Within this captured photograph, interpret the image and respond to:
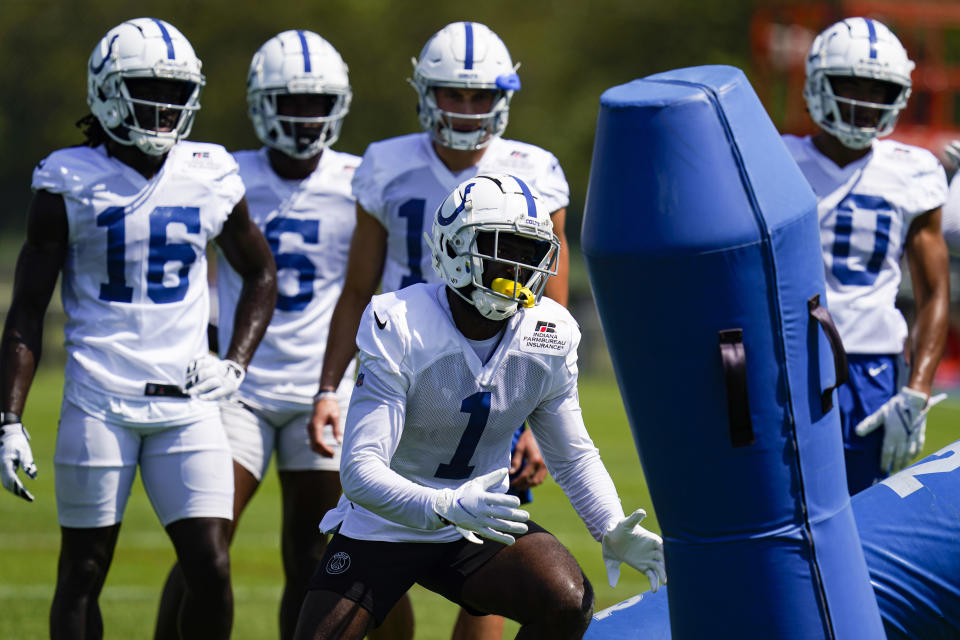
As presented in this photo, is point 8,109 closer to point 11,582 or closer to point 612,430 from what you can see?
point 612,430

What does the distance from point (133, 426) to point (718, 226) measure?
6.89 feet

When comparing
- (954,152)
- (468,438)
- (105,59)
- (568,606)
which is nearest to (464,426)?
(468,438)

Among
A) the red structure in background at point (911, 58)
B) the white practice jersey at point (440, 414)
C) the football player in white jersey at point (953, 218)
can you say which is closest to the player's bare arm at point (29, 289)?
the white practice jersey at point (440, 414)

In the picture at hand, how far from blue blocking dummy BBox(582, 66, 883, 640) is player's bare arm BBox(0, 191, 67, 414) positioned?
1.88m

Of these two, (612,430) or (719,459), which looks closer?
(719,459)

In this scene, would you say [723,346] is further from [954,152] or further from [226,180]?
[954,152]


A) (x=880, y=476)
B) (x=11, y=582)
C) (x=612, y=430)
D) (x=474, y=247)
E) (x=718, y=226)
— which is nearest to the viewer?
(x=718, y=226)

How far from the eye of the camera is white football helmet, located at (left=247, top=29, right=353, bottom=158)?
18.4 ft

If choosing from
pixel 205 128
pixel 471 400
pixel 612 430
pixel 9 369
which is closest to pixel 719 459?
pixel 471 400

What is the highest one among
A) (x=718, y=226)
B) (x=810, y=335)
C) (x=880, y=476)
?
(x=718, y=226)

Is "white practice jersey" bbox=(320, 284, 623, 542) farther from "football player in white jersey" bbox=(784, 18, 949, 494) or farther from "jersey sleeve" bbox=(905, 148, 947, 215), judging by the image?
"jersey sleeve" bbox=(905, 148, 947, 215)

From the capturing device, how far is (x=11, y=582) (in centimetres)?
734

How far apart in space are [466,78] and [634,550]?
191 centimetres

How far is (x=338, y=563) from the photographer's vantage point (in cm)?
375
